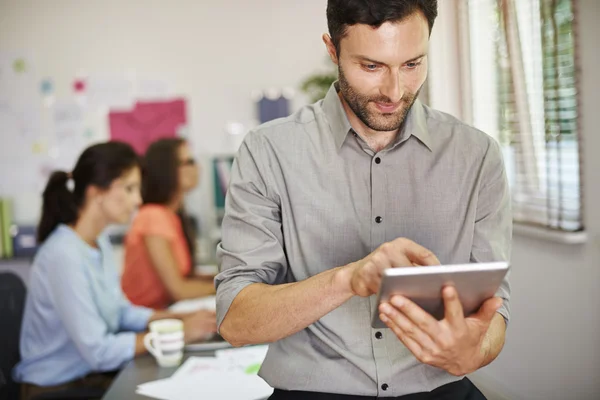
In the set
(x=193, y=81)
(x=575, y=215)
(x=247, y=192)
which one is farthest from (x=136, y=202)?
(x=193, y=81)

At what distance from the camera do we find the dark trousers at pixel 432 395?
1314 mm

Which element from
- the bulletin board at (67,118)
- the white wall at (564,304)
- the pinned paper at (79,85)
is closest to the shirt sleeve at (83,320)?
the white wall at (564,304)

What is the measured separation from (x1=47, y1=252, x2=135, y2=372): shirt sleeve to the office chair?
126mm

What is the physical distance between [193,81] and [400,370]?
154 inches

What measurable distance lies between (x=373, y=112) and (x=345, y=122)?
105 millimetres

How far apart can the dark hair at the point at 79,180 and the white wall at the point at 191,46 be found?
2400 millimetres

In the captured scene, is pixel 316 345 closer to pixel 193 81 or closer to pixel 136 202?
pixel 136 202

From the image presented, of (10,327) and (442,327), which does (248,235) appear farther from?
(10,327)

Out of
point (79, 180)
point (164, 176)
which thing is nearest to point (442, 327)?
point (79, 180)

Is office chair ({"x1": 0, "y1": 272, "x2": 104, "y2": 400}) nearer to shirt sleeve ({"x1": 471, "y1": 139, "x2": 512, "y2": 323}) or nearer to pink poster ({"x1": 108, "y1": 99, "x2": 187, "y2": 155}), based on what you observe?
shirt sleeve ({"x1": 471, "y1": 139, "x2": 512, "y2": 323})

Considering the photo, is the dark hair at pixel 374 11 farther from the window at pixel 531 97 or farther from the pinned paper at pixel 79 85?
the pinned paper at pixel 79 85

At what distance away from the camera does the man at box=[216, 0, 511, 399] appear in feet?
4.13

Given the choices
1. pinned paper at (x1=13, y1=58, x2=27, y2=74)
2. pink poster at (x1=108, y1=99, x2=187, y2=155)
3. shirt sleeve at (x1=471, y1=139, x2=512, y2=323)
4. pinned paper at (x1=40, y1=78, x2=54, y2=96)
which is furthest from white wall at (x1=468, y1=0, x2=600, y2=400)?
pinned paper at (x1=13, y1=58, x2=27, y2=74)

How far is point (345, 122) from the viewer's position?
140 centimetres
